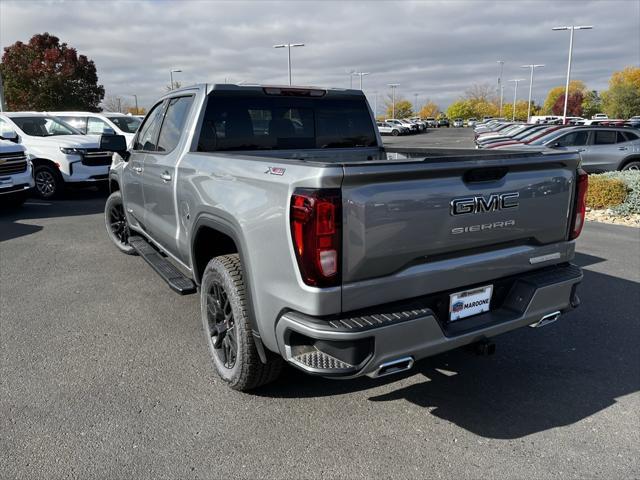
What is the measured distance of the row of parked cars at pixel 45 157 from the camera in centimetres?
951

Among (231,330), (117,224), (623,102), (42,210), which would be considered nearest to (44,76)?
(42,210)

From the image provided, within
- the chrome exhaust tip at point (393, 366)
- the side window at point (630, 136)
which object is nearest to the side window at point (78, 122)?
the chrome exhaust tip at point (393, 366)

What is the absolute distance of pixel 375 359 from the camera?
2428 mm

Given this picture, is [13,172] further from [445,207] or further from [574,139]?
[574,139]

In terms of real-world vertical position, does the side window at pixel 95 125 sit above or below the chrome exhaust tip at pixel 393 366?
above

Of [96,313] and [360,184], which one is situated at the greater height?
[360,184]

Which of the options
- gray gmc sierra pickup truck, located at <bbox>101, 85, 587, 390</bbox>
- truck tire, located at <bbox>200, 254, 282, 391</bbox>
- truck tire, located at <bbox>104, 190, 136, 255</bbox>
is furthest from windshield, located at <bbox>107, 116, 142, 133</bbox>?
truck tire, located at <bbox>200, 254, 282, 391</bbox>

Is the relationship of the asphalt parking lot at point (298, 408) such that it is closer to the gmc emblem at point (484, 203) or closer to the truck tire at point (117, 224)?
the gmc emblem at point (484, 203)

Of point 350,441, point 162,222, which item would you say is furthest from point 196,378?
point 162,222

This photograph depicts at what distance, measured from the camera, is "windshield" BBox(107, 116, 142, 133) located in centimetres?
1385

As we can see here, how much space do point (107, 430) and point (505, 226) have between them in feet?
8.39

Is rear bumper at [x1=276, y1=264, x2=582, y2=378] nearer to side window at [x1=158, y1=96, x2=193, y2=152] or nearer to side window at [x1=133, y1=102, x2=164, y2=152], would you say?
side window at [x1=158, y1=96, x2=193, y2=152]

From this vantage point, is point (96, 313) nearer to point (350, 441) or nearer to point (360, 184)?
point (350, 441)

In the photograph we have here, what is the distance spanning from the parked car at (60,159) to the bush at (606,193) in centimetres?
1053
